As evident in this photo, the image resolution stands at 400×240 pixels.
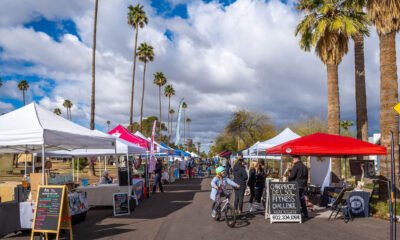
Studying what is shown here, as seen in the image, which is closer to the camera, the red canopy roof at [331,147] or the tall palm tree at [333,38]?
the red canopy roof at [331,147]

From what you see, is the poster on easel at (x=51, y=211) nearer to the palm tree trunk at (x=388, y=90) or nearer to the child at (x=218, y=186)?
the child at (x=218, y=186)

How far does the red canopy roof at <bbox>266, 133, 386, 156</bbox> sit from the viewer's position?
13289 millimetres

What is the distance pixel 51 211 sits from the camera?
360 inches

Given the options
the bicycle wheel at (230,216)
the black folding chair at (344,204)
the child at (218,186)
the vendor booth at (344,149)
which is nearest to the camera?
the bicycle wheel at (230,216)

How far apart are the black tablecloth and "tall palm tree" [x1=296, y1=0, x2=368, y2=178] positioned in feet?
47.8

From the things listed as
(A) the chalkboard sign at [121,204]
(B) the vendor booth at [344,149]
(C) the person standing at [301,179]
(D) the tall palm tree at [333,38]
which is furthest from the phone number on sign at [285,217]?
(D) the tall palm tree at [333,38]

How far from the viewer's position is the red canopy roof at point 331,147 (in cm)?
1329

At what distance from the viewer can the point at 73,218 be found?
11.6 metres

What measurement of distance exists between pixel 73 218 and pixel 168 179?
69.6ft

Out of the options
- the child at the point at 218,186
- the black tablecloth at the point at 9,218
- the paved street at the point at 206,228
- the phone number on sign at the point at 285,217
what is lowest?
the paved street at the point at 206,228

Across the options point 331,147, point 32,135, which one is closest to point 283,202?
point 331,147

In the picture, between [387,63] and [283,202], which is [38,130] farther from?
[387,63]

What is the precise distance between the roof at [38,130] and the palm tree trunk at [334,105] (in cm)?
1198

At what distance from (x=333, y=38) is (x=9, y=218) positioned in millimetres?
16406
